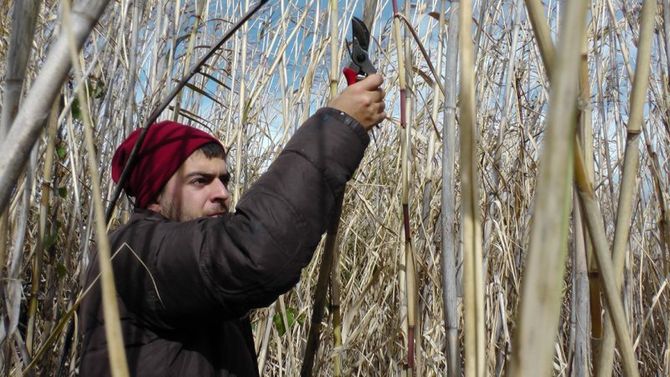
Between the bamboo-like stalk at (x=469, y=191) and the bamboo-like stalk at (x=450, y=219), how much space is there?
156mm

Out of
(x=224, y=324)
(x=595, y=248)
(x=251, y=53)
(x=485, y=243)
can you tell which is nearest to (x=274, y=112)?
(x=251, y=53)

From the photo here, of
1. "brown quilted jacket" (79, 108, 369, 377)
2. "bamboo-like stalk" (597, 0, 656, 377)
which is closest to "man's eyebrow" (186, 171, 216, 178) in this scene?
"brown quilted jacket" (79, 108, 369, 377)

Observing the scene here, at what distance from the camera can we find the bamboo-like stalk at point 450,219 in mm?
676

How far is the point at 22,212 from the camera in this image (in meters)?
0.92

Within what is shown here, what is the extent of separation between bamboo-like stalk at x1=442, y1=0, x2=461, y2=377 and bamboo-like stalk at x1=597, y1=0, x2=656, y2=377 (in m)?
0.17

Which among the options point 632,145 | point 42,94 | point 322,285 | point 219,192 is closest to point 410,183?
point 219,192

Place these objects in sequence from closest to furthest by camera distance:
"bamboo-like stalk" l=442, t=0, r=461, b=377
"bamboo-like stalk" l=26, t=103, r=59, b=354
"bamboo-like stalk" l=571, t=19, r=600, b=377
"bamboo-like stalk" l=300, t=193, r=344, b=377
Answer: "bamboo-like stalk" l=571, t=19, r=600, b=377, "bamboo-like stalk" l=442, t=0, r=461, b=377, "bamboo-like stalk" l=300, t=193, r=344, b=377, "bamboo-like stalk" l=26, t=103, r=59, b=354

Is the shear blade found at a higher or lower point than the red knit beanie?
higher

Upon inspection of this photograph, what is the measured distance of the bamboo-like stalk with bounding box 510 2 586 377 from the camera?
203 millimetres

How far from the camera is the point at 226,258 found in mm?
856

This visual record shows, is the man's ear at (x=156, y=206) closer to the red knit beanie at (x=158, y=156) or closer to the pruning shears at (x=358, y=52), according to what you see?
the red knit beanie at (x=158, y=156)

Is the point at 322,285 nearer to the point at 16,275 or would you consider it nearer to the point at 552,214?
the point at 16,275

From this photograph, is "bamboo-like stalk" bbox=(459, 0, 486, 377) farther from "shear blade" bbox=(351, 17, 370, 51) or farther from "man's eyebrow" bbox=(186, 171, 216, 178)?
"man's eyebrow" bbox=(186, 171, 216, 178)

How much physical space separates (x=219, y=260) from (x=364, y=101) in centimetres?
26
